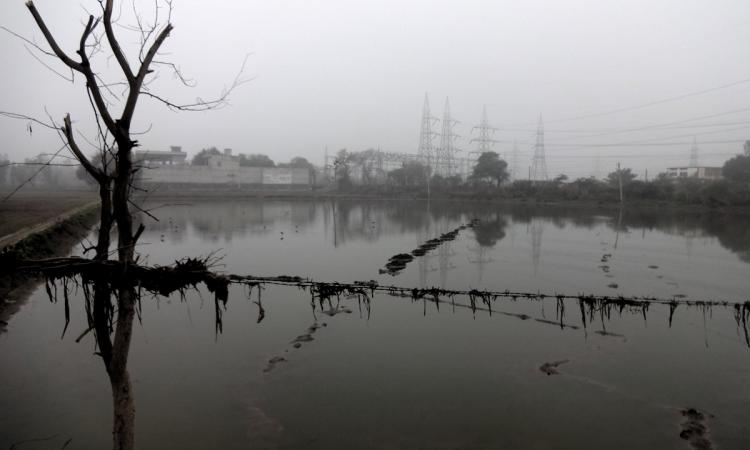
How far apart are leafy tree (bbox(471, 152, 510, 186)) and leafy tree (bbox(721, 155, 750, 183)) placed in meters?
28.2

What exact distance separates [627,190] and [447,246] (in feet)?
143

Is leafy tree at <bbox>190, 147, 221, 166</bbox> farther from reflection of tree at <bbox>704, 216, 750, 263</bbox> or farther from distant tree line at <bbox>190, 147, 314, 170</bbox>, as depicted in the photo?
reflection of tree at <bbox>704, 216, 750, 263</bbox>

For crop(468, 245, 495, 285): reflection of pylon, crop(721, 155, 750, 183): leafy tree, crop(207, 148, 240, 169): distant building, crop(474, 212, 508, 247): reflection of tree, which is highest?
crop(207, 148, 240, 169): distant building

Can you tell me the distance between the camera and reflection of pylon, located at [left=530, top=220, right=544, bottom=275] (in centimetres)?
2041

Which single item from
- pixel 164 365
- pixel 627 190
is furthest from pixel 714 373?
pixel 627 190

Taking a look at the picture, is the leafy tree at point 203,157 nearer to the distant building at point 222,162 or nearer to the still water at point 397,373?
the distant building at point 222,162

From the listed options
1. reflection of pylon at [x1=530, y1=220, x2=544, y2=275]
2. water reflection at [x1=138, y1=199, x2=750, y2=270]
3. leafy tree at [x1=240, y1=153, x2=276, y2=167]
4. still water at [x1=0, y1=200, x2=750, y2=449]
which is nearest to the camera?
still water at [x1=0, y1=200, x2=750, y2=449]

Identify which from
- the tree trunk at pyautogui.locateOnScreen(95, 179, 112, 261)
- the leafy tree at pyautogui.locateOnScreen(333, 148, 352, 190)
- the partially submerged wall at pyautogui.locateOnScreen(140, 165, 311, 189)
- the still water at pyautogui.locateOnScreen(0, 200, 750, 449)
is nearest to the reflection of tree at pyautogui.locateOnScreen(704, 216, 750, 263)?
the still water at pyautogui.locateOnScreen(0, 200, 750, 449)

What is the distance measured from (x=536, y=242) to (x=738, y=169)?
4912cm

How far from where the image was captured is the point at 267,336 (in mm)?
10898

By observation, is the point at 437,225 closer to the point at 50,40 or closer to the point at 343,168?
the point at 50,40

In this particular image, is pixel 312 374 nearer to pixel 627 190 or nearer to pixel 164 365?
pixel 164 365

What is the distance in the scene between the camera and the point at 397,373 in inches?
353

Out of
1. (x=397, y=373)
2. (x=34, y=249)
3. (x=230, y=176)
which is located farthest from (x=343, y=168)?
(x=397, y=373)
